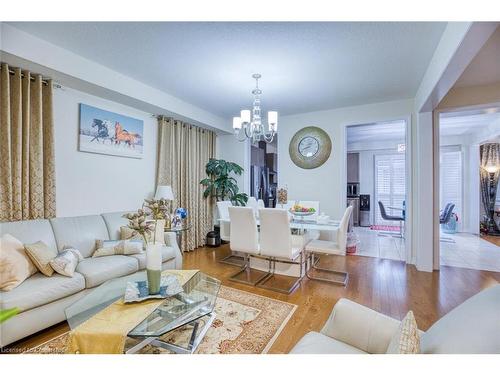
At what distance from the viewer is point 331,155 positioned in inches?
184

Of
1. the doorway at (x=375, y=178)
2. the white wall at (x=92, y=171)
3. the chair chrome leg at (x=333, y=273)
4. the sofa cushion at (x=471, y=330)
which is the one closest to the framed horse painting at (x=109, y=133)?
the white wall at (x=92, y=171)

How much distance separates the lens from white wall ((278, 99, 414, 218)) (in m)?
4.28

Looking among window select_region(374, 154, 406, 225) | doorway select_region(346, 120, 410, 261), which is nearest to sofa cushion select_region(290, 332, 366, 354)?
doorway select_region(346, 120, 410, 261)

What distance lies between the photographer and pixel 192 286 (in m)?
2.16

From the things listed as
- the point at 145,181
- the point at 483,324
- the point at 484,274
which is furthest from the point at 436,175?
the point at 145,181

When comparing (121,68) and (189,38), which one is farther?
(121,68)

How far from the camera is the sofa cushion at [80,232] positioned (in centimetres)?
270

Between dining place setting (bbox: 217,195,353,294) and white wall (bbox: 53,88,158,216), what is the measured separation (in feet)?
5.39

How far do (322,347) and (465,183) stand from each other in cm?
780

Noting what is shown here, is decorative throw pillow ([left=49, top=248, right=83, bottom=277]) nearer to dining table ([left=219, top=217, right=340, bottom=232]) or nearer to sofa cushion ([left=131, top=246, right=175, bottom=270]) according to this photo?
sofa cushion ([left=131, top=246, right=175, bottom=270])
